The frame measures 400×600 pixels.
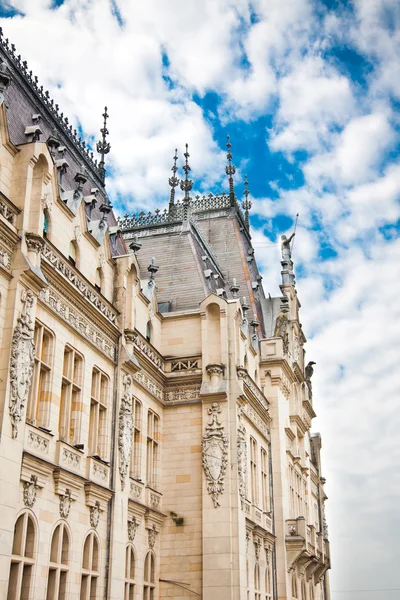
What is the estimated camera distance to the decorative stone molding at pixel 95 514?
23.6 meters

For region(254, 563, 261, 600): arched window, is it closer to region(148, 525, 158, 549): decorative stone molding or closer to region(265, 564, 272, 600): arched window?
region(265, 564, 272, 600): arched window

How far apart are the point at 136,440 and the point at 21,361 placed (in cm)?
1079

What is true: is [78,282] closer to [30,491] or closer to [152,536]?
[30,491]

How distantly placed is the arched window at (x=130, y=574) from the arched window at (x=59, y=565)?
5.06m

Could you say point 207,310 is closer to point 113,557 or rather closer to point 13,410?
point 113,557

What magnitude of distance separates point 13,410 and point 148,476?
1259 centimetres

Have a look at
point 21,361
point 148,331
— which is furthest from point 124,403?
point 21,361

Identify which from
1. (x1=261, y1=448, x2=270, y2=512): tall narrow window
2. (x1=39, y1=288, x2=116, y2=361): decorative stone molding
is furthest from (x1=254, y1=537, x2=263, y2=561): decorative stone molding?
(x1=39, y1=288, x2=116, y2=361): decorative stone molding

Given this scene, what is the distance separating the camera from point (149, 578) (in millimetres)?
28312

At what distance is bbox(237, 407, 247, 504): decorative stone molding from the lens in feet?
101

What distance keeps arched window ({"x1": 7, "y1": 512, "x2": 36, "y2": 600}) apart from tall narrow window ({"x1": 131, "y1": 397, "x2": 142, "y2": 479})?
8.78 metres

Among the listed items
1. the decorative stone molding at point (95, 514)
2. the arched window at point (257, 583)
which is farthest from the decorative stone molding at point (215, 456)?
the decorative stone molding at point (95, 514)

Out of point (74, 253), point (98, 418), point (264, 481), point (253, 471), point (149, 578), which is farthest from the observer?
point (264, 481)

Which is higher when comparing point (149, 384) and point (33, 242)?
point (33, 242)
